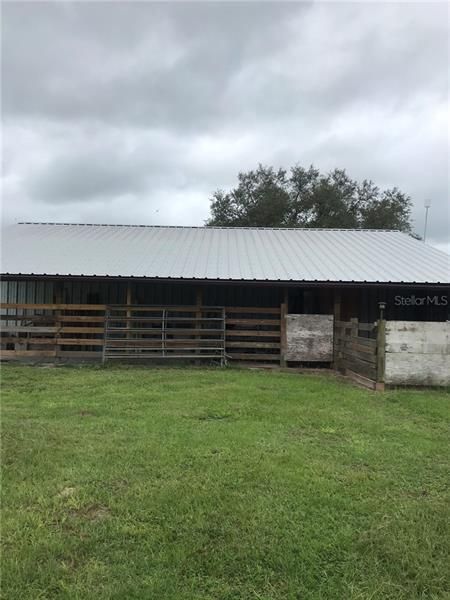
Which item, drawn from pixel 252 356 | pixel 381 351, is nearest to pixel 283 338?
pixel 252 356

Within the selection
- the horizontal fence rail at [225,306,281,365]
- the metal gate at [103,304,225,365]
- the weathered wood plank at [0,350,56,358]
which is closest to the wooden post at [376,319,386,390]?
the horizontal fence rail at [225,306,281,365]

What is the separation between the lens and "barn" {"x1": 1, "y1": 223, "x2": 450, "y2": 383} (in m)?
11.5

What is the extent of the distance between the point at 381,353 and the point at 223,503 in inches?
237

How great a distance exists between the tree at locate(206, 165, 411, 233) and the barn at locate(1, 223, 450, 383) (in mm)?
16552

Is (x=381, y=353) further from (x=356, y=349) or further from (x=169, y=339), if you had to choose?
(x=169, y=339)

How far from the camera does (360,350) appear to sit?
9.89 metres

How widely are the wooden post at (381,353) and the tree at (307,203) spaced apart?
81.8 ft

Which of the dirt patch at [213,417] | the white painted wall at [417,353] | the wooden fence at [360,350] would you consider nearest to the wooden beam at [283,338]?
the wooden fence at [360,350]

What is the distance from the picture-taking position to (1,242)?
16.0m

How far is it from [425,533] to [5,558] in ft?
9.12

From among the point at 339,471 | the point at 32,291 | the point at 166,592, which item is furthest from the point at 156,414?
the point at 32,291

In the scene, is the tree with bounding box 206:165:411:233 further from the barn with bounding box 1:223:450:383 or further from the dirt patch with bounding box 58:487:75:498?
the dirt patch with bounding box 58:487:75:498

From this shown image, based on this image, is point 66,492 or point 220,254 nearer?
point 66,492

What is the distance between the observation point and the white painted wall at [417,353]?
29.4 feet
